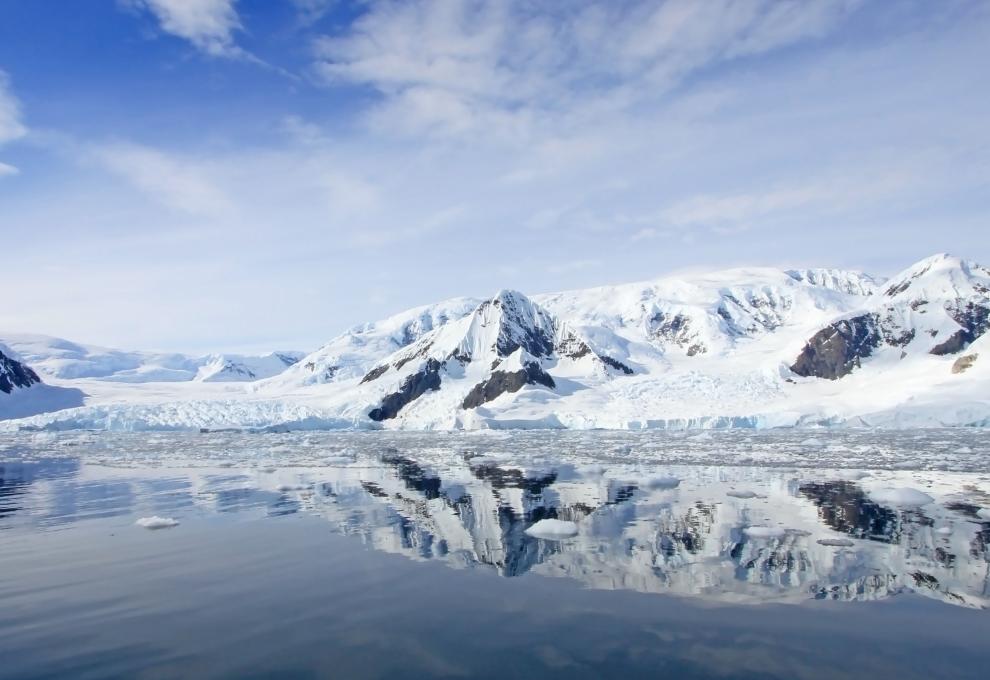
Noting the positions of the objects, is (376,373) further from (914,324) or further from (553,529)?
(553,529)

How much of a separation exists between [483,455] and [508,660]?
28303 millimetres

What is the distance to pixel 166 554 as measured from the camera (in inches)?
450

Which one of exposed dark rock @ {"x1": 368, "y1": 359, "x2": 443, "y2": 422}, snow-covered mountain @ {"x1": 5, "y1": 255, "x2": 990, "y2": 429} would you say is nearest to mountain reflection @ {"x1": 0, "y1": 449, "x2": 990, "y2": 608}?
snow-covered mountain @ {"x1": 5, "y1": 255, "x2": 990, "y2": 429}

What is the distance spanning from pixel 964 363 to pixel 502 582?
8524 cm

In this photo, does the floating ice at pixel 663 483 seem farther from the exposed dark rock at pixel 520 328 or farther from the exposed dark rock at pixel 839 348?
the exposed dark rock at pixel 520 328

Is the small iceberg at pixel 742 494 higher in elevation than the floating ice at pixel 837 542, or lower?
higher

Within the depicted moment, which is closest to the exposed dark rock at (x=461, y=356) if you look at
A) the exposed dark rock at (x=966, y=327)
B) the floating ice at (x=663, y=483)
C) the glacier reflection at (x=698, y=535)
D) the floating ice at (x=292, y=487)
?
the exposed dark rock at (x=966, y=327)

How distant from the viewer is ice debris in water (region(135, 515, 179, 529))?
13883 mm

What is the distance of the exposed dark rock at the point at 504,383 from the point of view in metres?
89.8

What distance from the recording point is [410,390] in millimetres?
91688

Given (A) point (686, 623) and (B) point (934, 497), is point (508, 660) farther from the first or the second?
(B) point (934, 497)

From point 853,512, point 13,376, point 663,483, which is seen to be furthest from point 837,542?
point 13,376

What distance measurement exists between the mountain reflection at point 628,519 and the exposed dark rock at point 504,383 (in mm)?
63894

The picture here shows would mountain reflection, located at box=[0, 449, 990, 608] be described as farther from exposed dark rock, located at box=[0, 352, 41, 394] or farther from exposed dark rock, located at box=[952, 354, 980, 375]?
exposed dark rock, located at box=[0, 352, 41, 394]
